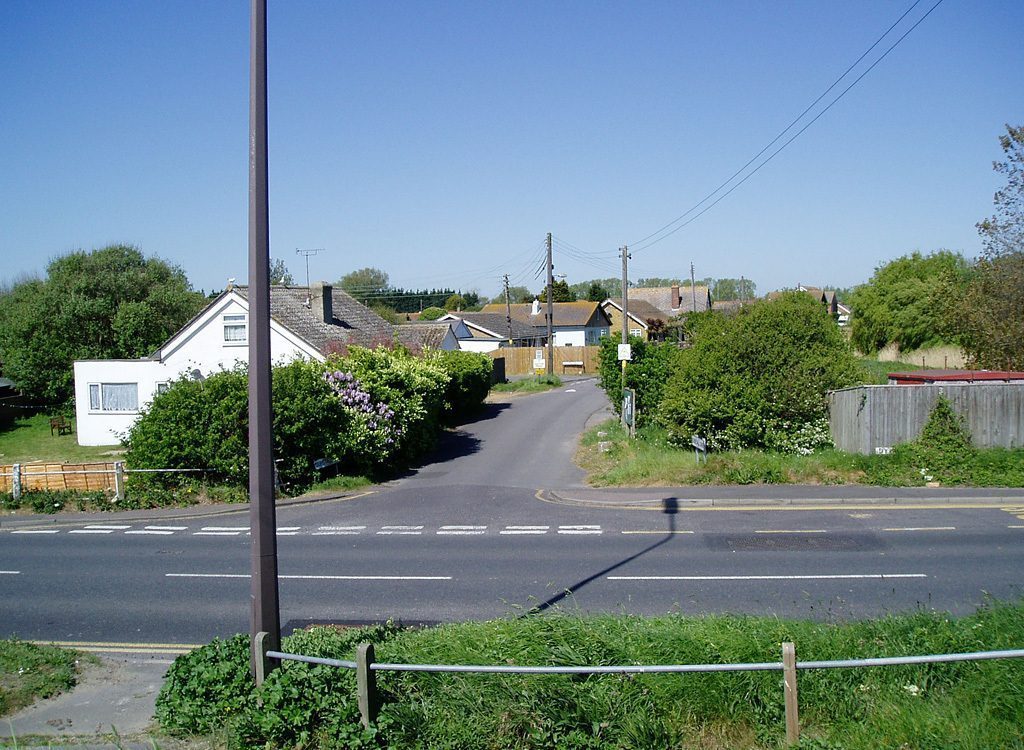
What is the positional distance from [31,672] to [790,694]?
7.55 metres

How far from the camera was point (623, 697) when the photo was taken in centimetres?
634

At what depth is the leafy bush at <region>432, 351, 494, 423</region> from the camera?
34156mm

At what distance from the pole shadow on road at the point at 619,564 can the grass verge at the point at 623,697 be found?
1939 mm

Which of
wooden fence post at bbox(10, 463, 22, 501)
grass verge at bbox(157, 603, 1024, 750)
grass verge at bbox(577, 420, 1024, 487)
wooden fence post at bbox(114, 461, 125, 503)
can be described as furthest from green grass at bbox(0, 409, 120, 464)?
grass verge at bbox(157, 603, 1024, 750)

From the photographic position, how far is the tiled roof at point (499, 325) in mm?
78312

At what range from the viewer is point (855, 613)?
1022 centimetres

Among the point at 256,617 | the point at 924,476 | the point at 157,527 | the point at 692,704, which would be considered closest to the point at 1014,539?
the point at 924,476

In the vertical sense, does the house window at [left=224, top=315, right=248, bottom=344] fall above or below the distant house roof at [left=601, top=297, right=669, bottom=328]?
below

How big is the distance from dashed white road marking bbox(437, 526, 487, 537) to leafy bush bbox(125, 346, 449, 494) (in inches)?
218

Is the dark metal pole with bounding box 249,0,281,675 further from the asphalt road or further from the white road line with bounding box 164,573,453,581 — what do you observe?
the white road line with bounding box 164,573,453,581

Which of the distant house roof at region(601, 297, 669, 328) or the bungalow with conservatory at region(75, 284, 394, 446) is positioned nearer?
the bungalow with conservatory at region(75, 284, 394, 446)

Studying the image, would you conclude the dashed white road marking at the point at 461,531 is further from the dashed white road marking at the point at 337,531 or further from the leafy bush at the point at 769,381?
the leafy bush at the point at 769,381

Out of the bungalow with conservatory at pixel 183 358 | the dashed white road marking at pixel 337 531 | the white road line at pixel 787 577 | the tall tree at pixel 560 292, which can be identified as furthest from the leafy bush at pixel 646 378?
the tall tree at pixel 560 292

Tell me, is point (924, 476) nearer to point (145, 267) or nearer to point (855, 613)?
point (855, 613)
